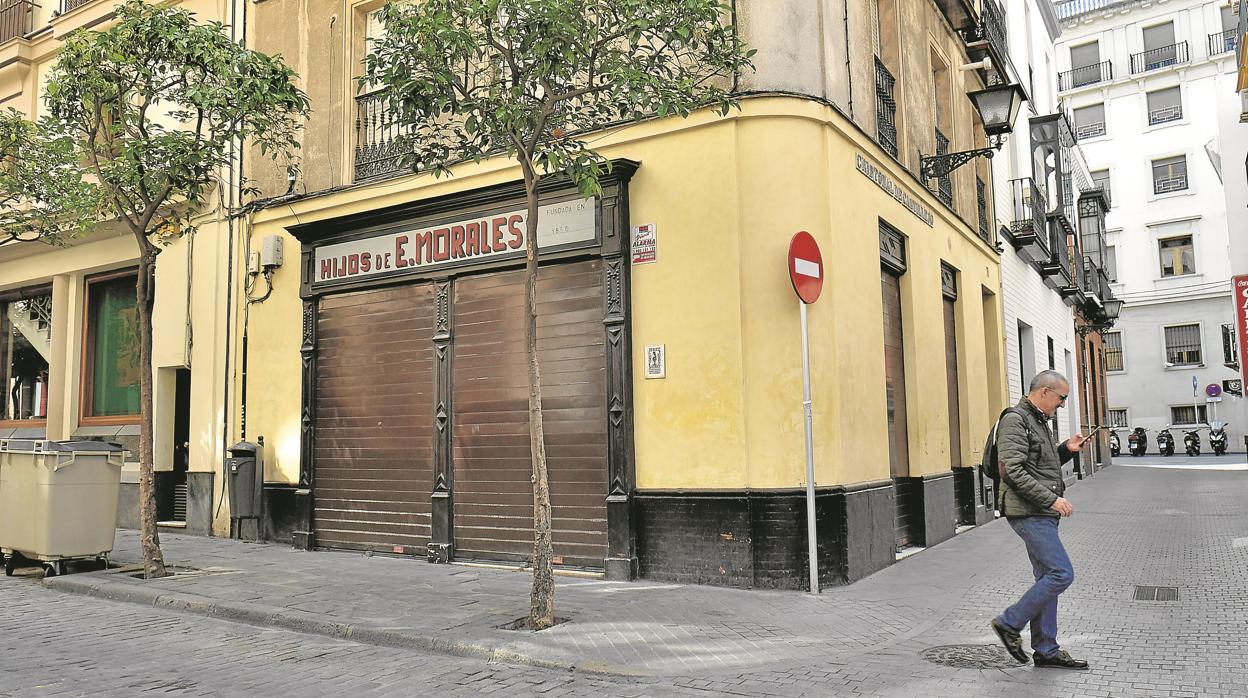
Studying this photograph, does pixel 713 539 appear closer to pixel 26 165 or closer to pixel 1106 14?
pixel 26 165

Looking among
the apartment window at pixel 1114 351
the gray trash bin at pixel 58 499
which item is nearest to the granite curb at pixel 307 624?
the gray trash bin at pixel 58 499

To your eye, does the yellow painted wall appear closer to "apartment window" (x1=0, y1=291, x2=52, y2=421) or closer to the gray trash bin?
the gray trash bin

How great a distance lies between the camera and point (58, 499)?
9.18m

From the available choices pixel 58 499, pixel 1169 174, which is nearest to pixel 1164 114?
pixel 1169 174

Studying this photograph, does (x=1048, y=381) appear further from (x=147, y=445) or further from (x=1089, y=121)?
(x=1089, y=121)

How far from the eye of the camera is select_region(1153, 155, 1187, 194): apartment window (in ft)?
126

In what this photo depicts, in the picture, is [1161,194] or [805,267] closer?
[805,267]

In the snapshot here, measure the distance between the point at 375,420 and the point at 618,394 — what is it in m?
3.60

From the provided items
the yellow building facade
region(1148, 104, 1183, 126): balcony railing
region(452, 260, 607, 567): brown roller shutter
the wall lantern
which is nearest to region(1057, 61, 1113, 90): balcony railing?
region(1148, 104, 1183, 126): balcony railing

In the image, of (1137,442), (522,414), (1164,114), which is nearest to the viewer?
(522,414)

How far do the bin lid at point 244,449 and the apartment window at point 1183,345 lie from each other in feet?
127

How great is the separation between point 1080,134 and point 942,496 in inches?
1431

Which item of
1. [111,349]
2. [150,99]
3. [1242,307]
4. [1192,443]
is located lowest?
[1192,443]

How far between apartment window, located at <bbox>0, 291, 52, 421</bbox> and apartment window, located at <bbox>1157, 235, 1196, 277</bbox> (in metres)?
40.9
